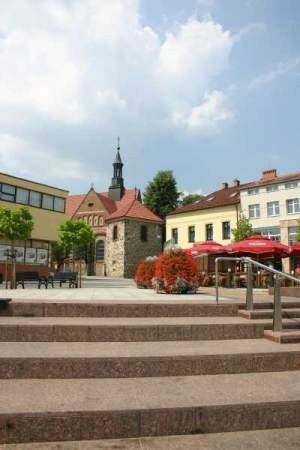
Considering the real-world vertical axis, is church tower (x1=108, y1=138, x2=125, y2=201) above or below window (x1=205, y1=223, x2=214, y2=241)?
above

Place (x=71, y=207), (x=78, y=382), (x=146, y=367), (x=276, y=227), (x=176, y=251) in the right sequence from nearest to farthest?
(x=78, y=382), (x=146, y=367), (x=176, y=251), (x=276, y=227), (x=71, y=207)

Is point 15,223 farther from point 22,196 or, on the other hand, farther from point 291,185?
point 291,185

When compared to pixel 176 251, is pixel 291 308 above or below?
below

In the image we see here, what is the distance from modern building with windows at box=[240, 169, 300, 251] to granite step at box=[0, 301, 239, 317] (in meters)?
32.7

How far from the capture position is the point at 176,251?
1181cm

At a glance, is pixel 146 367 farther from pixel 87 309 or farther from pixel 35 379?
pixel 87 309

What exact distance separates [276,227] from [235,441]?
3761 cm

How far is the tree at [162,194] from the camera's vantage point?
60562 millimetres

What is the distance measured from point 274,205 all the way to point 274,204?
100 mm

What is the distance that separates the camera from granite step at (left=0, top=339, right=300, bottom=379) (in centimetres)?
437

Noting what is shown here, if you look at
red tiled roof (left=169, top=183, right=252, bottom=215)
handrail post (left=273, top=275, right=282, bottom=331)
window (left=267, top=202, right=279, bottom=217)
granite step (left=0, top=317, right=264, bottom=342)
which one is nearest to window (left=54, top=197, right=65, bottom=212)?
red tiled roof (left=169, top=183, right=252, bottom=215)

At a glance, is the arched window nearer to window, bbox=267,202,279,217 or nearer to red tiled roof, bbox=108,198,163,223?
red tiled roof, bbox=108,198,163,223

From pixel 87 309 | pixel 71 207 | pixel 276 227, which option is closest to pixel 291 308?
pixel 87 309

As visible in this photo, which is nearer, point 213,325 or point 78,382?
point 78,382
